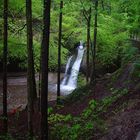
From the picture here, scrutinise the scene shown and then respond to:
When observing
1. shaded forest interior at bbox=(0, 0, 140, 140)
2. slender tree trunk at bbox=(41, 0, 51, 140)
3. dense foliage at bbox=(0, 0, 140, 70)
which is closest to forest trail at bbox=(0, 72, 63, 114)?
shaded forest interior at bbox=(0, 0, 140, 140)

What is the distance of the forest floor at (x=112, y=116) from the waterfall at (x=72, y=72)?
34.4ft

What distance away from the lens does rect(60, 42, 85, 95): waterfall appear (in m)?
31.6

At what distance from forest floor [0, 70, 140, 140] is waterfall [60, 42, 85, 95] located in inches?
413

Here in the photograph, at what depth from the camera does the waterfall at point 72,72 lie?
104 ft

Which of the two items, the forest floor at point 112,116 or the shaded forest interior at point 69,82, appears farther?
the shaded forest interior at point 69,82

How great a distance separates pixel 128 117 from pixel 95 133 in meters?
1.28

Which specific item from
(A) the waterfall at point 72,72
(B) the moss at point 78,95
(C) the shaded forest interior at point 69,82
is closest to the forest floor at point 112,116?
(C) the shaded forest interior at point 69,82

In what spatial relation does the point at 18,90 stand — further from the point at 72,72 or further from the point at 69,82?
the point at 72,72

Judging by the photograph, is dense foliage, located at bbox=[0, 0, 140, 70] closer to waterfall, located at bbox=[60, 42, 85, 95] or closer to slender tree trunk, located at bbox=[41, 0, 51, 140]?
slender tree trunk, located at bbox=[41, 0, 51, 140]

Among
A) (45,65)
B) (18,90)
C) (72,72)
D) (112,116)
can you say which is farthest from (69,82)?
(45,65)

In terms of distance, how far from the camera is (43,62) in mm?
9133

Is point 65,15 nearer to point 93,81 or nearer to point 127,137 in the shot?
point 93,81

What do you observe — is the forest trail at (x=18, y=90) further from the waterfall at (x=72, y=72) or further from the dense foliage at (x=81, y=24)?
the dense foliage at (x=81, y=24)

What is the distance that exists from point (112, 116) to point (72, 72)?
73.1ft
